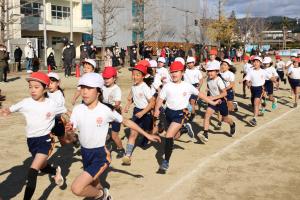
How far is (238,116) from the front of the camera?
512 inches

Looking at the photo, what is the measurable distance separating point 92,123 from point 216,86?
16.8 ft

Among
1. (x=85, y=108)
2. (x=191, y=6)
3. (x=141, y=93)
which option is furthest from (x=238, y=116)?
(x=191, y=6)

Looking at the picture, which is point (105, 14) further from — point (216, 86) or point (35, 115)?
point (35, 115)

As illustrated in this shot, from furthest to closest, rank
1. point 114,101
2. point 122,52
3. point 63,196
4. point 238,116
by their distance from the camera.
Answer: point 122,52 → point 238,116 → point 114,101 → point 63,196

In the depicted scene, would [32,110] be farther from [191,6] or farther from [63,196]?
[191,6]

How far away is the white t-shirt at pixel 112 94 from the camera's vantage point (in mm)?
7895

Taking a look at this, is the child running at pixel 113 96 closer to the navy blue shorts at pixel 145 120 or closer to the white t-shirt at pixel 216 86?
the navy blue shorts at pixel 145 120

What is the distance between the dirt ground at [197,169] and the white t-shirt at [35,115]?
1109 millimetres

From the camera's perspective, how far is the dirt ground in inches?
239

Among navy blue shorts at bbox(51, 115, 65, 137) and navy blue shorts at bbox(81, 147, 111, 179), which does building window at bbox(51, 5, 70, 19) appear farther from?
navy blue shorts at bbox(81, 147, 111, 179)

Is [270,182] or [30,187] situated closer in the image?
[30,187]

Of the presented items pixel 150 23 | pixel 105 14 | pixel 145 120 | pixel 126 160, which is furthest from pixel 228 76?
pixel 150 23

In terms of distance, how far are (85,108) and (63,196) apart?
162cm

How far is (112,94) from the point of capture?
313 inches
